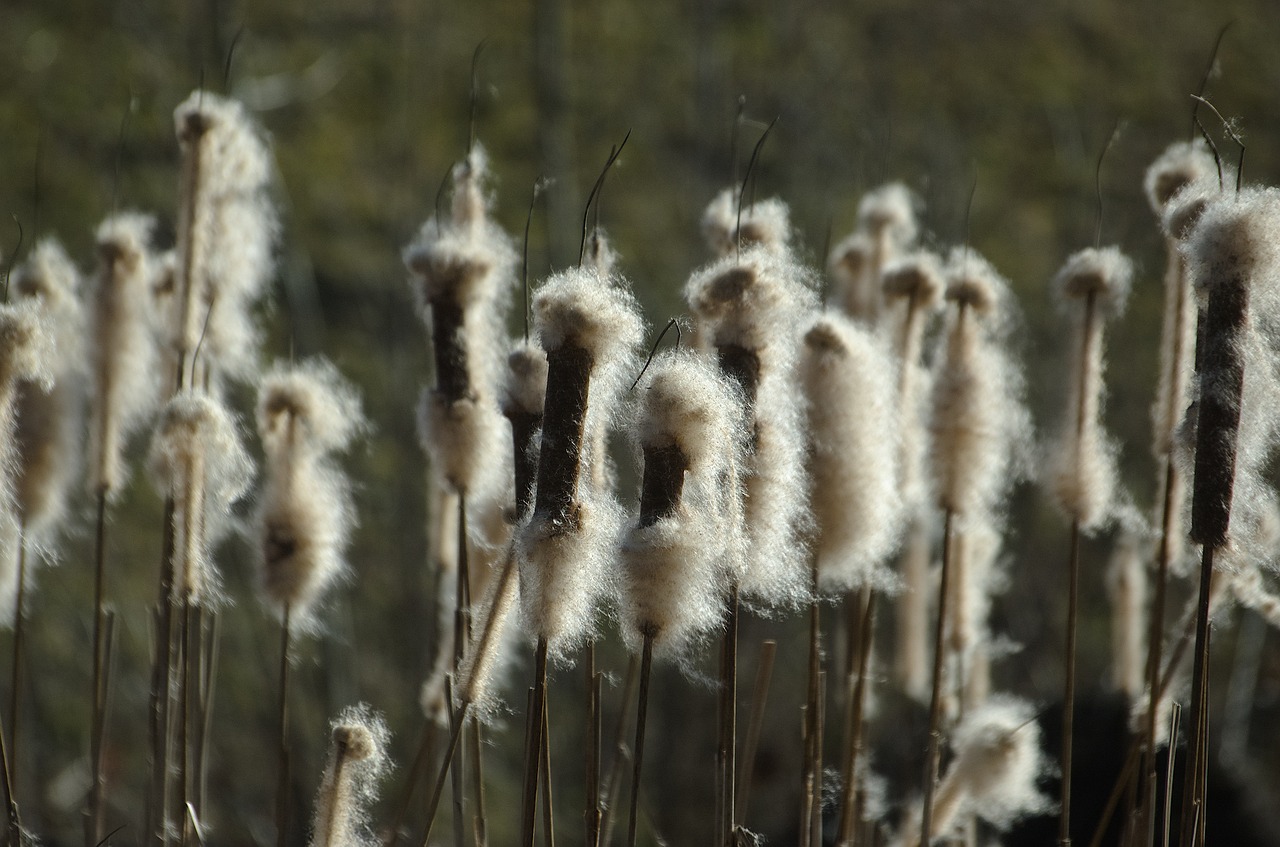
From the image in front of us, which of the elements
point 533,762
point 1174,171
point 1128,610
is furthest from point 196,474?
point 1128,610

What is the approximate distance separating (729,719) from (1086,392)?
60 cm

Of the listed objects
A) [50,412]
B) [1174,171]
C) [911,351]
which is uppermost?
[1174,171]

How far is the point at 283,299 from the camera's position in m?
4.18

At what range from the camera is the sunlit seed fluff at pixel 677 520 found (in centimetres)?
87

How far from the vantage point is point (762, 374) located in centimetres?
107

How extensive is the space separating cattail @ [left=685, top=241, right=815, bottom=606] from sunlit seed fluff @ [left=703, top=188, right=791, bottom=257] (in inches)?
5.8

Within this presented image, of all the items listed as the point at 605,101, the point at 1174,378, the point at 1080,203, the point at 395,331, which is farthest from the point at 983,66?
the point at 1174,378

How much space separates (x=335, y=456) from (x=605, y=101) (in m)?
2.04

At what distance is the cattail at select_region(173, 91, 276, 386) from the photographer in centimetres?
131

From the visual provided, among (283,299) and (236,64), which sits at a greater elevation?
(236,64)

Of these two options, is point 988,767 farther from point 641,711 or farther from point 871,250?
point 871,250

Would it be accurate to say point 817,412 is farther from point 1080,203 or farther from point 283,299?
point 1080,203

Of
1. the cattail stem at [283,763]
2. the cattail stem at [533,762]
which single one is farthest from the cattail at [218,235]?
the cattail stem at [533,762]

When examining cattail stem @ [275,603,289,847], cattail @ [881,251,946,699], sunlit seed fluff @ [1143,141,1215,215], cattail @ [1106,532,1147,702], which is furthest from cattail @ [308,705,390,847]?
cattail @ [1106,532,1147,702]
